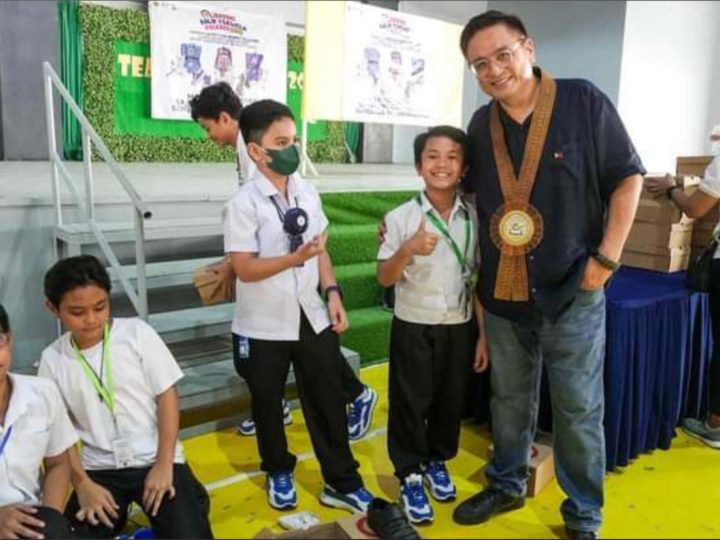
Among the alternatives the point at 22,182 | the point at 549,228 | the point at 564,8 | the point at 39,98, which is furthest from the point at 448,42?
the point at 549,228

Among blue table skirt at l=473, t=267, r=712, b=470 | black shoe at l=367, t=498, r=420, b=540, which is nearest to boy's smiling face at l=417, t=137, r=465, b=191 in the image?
blue table skirt at l=473, t=267, r=712, b=470

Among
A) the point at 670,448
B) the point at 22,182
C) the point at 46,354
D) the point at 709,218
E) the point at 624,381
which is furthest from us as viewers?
the point at 22,182

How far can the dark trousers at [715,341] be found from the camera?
8.14ft

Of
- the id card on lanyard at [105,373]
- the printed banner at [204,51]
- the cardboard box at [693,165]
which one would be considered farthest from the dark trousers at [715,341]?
the printed banner at [204,51]

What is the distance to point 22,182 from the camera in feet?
13.3

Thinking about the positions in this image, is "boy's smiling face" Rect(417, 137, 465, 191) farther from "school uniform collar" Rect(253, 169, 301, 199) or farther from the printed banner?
the printed banner

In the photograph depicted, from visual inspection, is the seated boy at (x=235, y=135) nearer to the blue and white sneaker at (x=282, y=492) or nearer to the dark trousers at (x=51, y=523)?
the blue and white sneaker at (x=282, y=492)

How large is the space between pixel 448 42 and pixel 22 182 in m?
5.02

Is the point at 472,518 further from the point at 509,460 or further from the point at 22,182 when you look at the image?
the point at 22,182

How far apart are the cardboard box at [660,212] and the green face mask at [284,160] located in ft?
5.53

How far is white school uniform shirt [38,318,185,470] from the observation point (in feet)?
5.33

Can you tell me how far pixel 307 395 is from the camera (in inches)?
78.7

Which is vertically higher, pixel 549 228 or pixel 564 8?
pixel 564 8

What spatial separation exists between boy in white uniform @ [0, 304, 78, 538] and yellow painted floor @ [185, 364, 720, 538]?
1.65 feet
